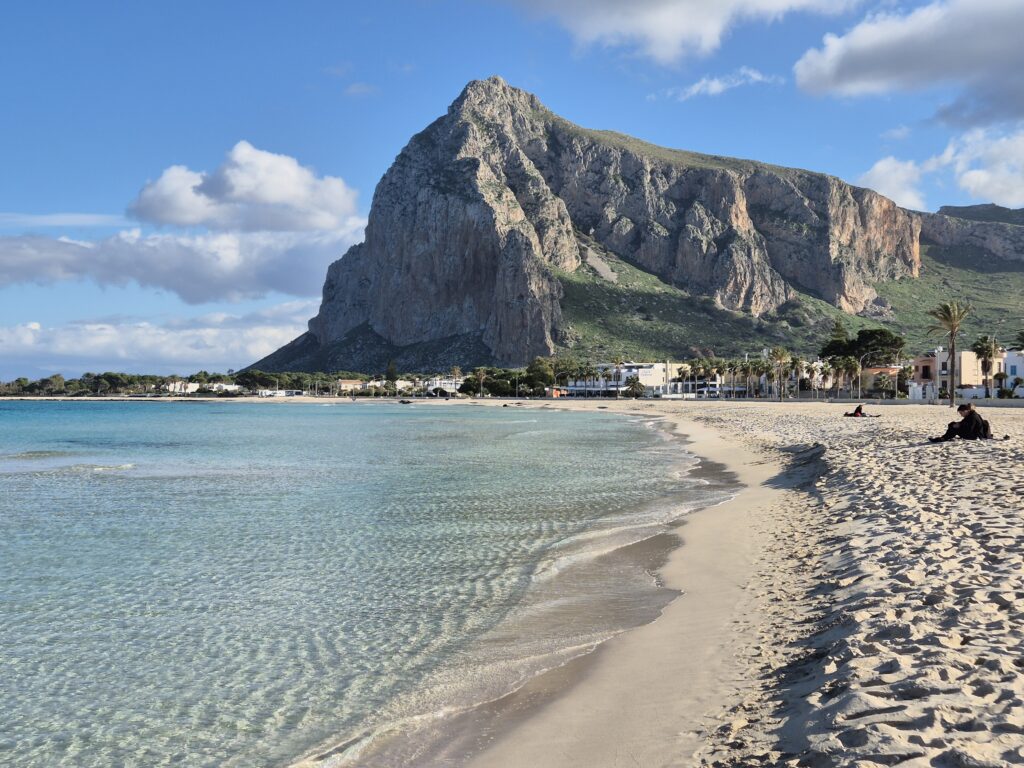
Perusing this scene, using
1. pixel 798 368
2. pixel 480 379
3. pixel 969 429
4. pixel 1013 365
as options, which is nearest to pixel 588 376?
pixel 480 379

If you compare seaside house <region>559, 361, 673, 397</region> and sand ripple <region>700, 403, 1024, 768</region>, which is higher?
seaside house <region>559, 361, 673, 397</region>

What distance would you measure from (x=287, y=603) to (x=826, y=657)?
741 centimetres

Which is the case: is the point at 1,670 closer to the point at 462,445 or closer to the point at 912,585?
the point at 912,585

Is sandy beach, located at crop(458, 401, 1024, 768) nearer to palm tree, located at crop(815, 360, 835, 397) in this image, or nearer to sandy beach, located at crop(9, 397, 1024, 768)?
sandy beach, located at crop(9, 397, 1024, 768)

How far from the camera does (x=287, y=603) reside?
1109 cm

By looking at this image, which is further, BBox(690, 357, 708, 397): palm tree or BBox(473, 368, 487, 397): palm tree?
BBox(473, 368, 487, 397): palm tree

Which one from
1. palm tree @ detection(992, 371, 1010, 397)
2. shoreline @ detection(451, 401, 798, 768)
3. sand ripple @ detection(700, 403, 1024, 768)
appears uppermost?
palm tree @ detection(992, 371, 1010, 397)

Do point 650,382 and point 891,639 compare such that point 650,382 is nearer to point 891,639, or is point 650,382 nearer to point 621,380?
point 621,380

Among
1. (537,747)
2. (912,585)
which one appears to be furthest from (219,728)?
(912,585)

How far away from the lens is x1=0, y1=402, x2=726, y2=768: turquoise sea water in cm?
716

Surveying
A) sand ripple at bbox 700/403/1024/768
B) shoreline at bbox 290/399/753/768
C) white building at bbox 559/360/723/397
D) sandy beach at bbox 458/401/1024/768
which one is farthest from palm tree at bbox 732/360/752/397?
shoreline at bbox 290/399/753/768

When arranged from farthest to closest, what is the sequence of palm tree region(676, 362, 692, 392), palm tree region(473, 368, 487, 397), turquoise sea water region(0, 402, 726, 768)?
palm tree region(473, 368, 487, 397)
palm tree region(676, 362, 692, 392)
turquoise sea water region(0, 402, 726, 768)

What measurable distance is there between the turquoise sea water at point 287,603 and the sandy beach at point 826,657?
1.14 m

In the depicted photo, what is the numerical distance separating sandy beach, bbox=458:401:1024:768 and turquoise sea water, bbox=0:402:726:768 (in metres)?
1.14
